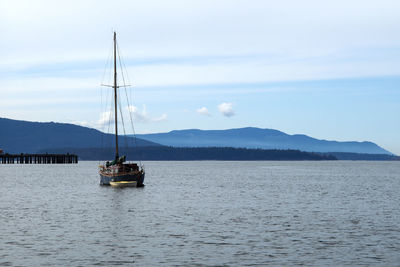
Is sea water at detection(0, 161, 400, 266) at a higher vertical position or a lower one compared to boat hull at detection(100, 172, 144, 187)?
lower

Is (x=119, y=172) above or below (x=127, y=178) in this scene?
above

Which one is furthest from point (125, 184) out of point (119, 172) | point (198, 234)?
point (198, 234)

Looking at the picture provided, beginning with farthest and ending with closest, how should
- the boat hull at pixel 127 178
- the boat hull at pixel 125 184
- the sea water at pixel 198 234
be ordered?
the boat hull at pixel 127 178, the boat hull at pixel 125 184, the sea water at pixel 198 234

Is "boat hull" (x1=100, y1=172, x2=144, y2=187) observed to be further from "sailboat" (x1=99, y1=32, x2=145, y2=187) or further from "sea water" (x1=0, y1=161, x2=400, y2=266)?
"sea water" (x1=0, y1=161, x2=400, y2=266)

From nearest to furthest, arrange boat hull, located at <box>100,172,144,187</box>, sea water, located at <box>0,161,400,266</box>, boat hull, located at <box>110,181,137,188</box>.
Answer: sea water, located at <box>0,161,400,266</box> → boat hull, located at <box>110,181,137,188</box> → boat hull, located at <box>100,172,144,187</box>

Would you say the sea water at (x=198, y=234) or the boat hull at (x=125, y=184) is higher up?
the boat hull at (x=125, y=184)

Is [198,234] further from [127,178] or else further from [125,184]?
[127,178]

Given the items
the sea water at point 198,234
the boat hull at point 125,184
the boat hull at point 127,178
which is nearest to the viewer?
the sea water at point 198,234

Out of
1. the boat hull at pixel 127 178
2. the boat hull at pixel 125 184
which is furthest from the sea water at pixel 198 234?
the boat hull at pixel 127 178

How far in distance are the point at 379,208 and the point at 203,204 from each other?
16.3 meters

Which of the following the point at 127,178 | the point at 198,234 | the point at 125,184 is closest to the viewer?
the point at 198,234

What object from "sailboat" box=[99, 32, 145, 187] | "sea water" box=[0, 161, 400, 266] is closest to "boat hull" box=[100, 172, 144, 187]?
"sailboat" box=[99, 32, 145, 187]

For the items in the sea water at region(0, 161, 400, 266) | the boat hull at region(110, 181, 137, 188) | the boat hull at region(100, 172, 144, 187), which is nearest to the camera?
the sea water at region(0, 161, 400, 266)

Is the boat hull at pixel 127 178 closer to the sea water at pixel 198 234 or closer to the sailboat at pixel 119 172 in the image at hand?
the sailboat at pixel 119 172
